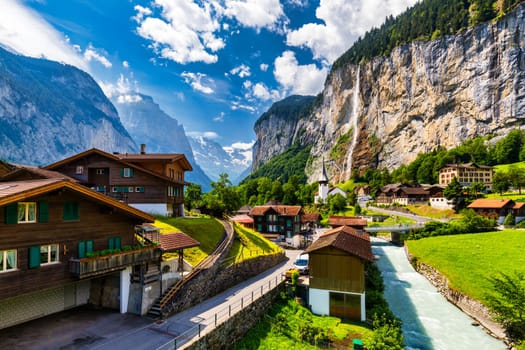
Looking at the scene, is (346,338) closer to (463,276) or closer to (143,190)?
(463,276)

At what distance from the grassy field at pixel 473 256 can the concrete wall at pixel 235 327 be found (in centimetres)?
2177

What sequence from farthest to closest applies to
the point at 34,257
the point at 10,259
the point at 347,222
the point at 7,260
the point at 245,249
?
the point at 347,222, the point at 245,249, the point at 34,257, the point at 10,259, the point at 7,260

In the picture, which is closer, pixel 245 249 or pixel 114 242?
pixel 114 242

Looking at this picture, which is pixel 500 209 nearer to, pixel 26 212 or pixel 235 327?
pixel 235 327

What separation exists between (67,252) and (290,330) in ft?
54.1

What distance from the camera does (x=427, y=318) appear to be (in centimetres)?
2769

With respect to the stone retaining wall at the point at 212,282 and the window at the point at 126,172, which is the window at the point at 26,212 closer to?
the stone retaining wall at the point at 212,282

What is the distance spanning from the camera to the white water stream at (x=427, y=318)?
2319 centimetres

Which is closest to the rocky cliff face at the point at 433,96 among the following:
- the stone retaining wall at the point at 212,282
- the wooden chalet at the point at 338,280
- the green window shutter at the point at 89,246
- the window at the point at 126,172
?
the wooden chalet at the point at 338,280

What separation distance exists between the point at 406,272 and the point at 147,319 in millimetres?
37474

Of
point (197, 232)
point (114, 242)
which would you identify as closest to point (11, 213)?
point (114, 242)

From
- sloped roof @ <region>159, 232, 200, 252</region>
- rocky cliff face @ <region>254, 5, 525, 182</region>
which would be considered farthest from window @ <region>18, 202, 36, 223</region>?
rocky cliff face @ <region>254, 5, 525, 182</region>

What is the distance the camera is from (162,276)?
71.2 feet

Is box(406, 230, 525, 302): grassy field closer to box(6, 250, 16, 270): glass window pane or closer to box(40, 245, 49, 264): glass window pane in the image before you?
box(40, 245, 49, 264): glass window pane
